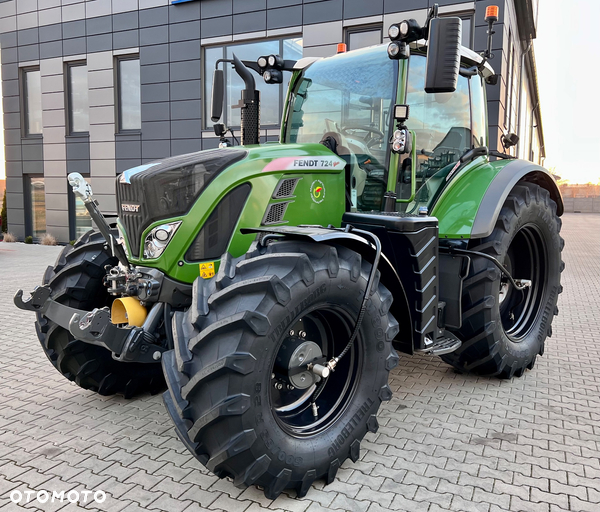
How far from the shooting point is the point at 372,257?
3.17 m

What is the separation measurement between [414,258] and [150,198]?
5.48 feet

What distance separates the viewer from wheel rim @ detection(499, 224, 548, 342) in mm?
4859

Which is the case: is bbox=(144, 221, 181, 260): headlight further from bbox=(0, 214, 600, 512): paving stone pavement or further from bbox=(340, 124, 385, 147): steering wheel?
bbox=(340, 124, 385, 147): steering wheel

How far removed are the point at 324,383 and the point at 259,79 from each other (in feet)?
32.2

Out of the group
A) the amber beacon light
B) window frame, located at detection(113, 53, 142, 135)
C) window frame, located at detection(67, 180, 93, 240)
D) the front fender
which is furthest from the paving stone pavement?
window frame, located at detection(67, 180, 93, 240)

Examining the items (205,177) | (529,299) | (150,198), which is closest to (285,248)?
(205,177)

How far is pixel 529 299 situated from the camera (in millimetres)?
4973

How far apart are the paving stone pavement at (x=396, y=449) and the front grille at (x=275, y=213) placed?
1471 millimetres

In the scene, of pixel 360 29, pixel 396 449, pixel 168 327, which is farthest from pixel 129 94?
pixel 396 449

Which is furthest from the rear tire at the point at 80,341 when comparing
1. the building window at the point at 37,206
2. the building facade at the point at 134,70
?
the building window at the point at 37,206

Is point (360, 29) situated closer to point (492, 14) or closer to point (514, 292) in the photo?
point (492, 14)

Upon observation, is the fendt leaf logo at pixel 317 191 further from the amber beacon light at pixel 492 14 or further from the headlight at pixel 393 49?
the amber beacon light at pixel 492 14

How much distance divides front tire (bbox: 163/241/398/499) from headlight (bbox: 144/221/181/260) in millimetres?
458

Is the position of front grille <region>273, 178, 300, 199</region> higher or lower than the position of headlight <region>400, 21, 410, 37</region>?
lower
